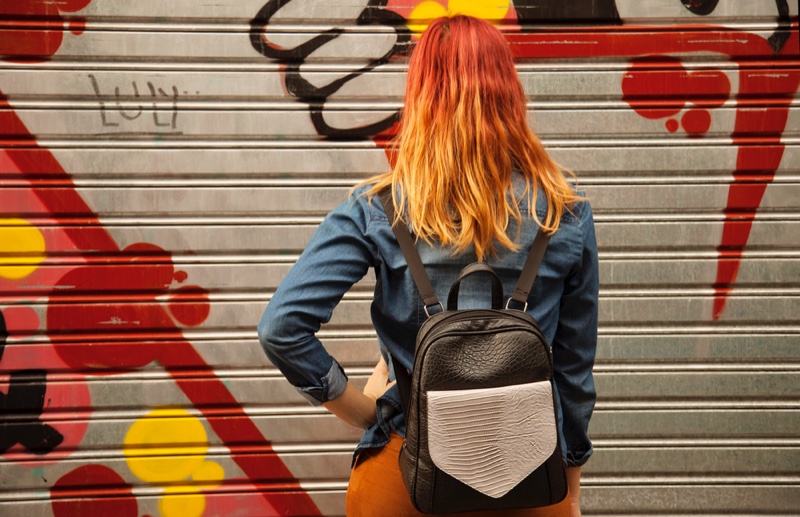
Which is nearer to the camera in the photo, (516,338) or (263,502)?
(516,338)

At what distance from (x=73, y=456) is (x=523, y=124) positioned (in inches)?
113

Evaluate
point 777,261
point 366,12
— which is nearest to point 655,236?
point 777,261

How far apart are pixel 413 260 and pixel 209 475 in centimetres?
231

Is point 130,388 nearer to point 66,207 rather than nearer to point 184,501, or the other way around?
point 184,501

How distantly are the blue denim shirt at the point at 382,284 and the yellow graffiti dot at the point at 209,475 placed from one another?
1.86 meters

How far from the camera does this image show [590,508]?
3.60 meters

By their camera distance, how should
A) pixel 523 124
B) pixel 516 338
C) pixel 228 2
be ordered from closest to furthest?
pixel 516 338, pixel 523 124, pixel 228 2

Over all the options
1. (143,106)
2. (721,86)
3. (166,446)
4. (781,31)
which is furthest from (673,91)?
(166,446)

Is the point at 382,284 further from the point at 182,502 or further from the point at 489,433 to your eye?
the point at 182,502

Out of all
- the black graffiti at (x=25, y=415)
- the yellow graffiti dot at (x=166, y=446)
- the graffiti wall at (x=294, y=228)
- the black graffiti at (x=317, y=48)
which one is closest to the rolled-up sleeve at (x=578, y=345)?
the graffiti wall at (x=294, y=228)

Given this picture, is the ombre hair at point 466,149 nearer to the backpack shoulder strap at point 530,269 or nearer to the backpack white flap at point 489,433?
the backpack shoulder strap at point 530,269

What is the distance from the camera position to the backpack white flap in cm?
160

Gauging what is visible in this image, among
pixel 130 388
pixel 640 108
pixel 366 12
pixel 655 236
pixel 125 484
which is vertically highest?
pixel 366 12

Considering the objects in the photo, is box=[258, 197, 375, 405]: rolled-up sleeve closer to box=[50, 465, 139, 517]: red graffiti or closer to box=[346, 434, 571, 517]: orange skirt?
box=[346, 434, 571, 517]: orange skirt
